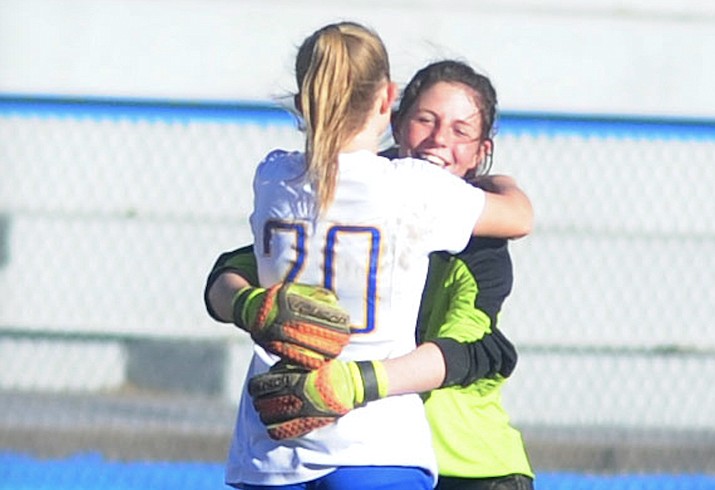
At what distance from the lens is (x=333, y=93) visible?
2.62m

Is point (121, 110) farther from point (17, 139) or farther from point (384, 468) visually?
point (384, 468)

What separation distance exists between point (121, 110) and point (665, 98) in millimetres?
2116

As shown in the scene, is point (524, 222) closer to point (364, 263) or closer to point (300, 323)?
point (364, 263)

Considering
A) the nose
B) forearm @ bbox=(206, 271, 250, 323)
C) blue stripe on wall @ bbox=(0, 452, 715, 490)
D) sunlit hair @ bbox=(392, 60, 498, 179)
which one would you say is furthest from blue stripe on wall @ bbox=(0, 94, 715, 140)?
forearm @ bbox=(206, 271, 250, 323)

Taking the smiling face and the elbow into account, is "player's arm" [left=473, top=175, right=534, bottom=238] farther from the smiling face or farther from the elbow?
the smiling face

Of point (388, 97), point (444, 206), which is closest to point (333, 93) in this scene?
point (388, 97)

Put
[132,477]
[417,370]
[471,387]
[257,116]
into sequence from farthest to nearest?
1. [132,477]
2. [257,116]
3. [471,387]
4. [417,370]

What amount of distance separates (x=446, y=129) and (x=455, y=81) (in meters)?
0.11

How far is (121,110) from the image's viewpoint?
4492 mm

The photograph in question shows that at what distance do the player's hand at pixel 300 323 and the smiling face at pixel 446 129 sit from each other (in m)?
0.49

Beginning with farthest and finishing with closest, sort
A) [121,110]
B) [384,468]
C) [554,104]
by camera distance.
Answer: [554,104] < [121,110] < [384,468]

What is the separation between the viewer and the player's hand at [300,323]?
2.54 metres

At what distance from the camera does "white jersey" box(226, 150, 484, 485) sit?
8.55 ft

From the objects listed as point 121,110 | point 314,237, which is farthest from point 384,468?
point 121,110
